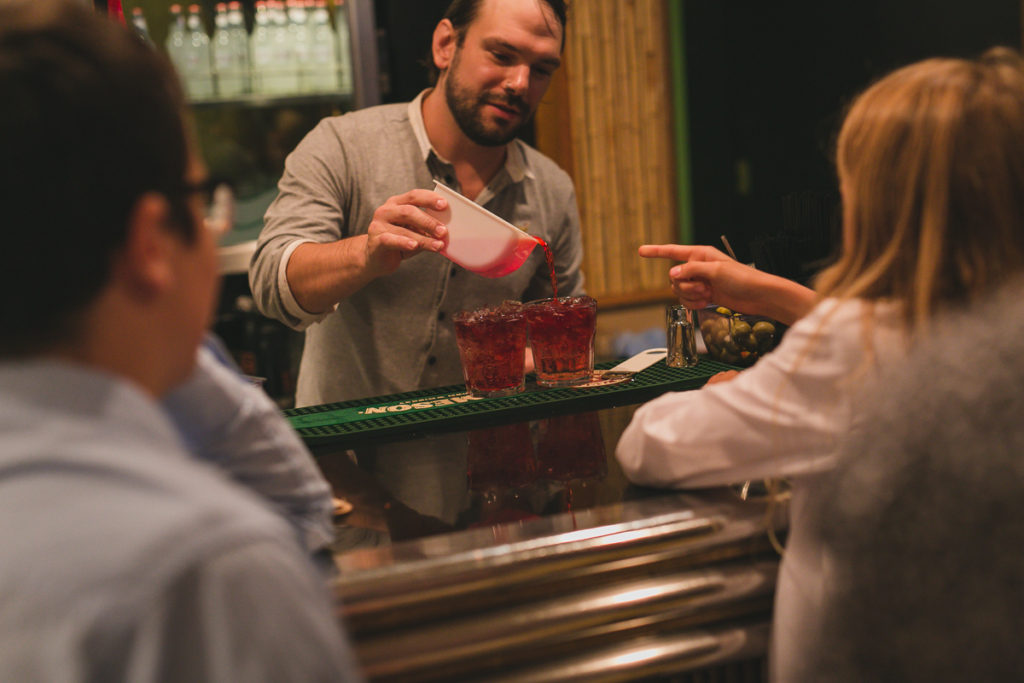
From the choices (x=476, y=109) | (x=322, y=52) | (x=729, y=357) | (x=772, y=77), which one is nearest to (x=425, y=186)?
(x=476, y=109)

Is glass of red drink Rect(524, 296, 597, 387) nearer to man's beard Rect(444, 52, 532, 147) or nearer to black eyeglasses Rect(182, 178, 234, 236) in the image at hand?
man's beard Rect(444, 52, 532, 147)

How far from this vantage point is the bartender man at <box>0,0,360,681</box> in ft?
1.71

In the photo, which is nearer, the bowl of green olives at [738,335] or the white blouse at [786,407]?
the white blouse at [786,407]

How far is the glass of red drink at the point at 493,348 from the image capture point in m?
1.62

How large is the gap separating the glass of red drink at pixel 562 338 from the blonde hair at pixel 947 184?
2.45 feet

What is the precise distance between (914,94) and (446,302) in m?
1.40

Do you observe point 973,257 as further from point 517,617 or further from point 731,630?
point 517,617

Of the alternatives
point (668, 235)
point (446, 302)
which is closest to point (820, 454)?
point (446, 302)

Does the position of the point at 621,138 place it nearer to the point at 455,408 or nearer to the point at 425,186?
the point at 425,186

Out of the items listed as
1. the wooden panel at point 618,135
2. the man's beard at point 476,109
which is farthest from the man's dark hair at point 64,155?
the wooden panel at point 618,135

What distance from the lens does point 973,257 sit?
910 mm

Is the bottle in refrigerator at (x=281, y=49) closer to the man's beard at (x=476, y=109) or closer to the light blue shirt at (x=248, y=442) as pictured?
the man's beard at (x=476, y=109)

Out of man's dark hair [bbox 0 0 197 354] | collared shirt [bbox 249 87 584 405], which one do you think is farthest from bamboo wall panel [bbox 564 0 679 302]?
man's dark hair [bbox 0 0 197 354]

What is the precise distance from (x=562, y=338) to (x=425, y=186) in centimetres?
74
